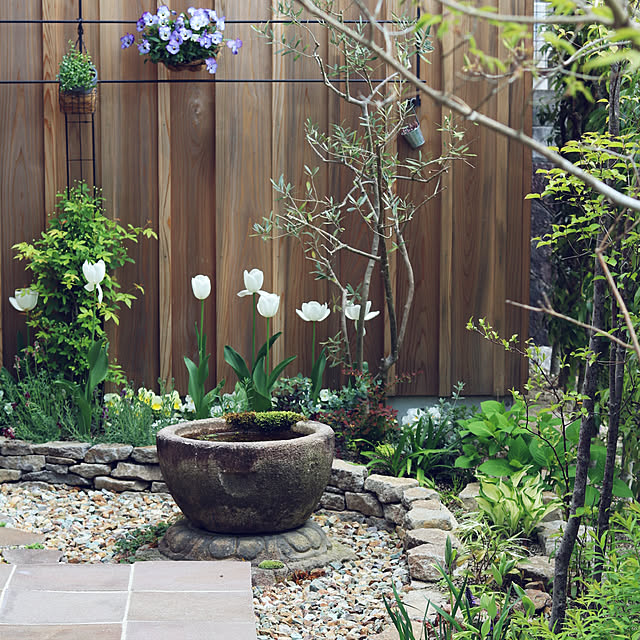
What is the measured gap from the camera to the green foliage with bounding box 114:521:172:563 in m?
3.42

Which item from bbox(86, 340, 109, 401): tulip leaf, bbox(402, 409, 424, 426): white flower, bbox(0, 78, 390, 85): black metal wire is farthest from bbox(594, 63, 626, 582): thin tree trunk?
bbox(86, 340, 109, 401): tulip leaf

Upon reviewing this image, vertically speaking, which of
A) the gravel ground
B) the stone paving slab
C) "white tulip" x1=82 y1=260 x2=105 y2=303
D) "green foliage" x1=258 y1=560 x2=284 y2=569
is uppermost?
"white tulip" x1=82 y1=260 x2=105 y2=303

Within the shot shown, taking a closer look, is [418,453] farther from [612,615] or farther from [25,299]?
[25,299]

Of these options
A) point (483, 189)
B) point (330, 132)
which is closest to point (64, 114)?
point (330, 132)

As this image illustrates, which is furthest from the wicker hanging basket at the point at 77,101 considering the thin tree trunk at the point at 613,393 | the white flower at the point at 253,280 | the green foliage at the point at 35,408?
the thin tree trunk at the point at 613,393

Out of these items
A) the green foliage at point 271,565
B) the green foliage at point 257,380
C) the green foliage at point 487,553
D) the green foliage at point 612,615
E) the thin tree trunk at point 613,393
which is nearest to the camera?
the green foliage at point 612,615

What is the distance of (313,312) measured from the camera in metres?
4.55

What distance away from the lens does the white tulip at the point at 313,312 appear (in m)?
4.55

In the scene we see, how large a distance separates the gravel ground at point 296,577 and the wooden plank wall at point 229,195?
99cm

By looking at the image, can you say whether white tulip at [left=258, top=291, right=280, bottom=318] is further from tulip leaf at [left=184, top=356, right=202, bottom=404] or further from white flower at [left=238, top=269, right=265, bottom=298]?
tulip leaf at [left=184, top=356, right=202, bottom=404]

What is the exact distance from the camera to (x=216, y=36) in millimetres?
4508

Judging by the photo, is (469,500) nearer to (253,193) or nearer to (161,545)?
(161,545)

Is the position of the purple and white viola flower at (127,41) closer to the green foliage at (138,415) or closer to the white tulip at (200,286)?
the white tulip at (200,286)

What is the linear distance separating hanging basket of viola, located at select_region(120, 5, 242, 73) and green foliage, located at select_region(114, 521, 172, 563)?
2514mm
